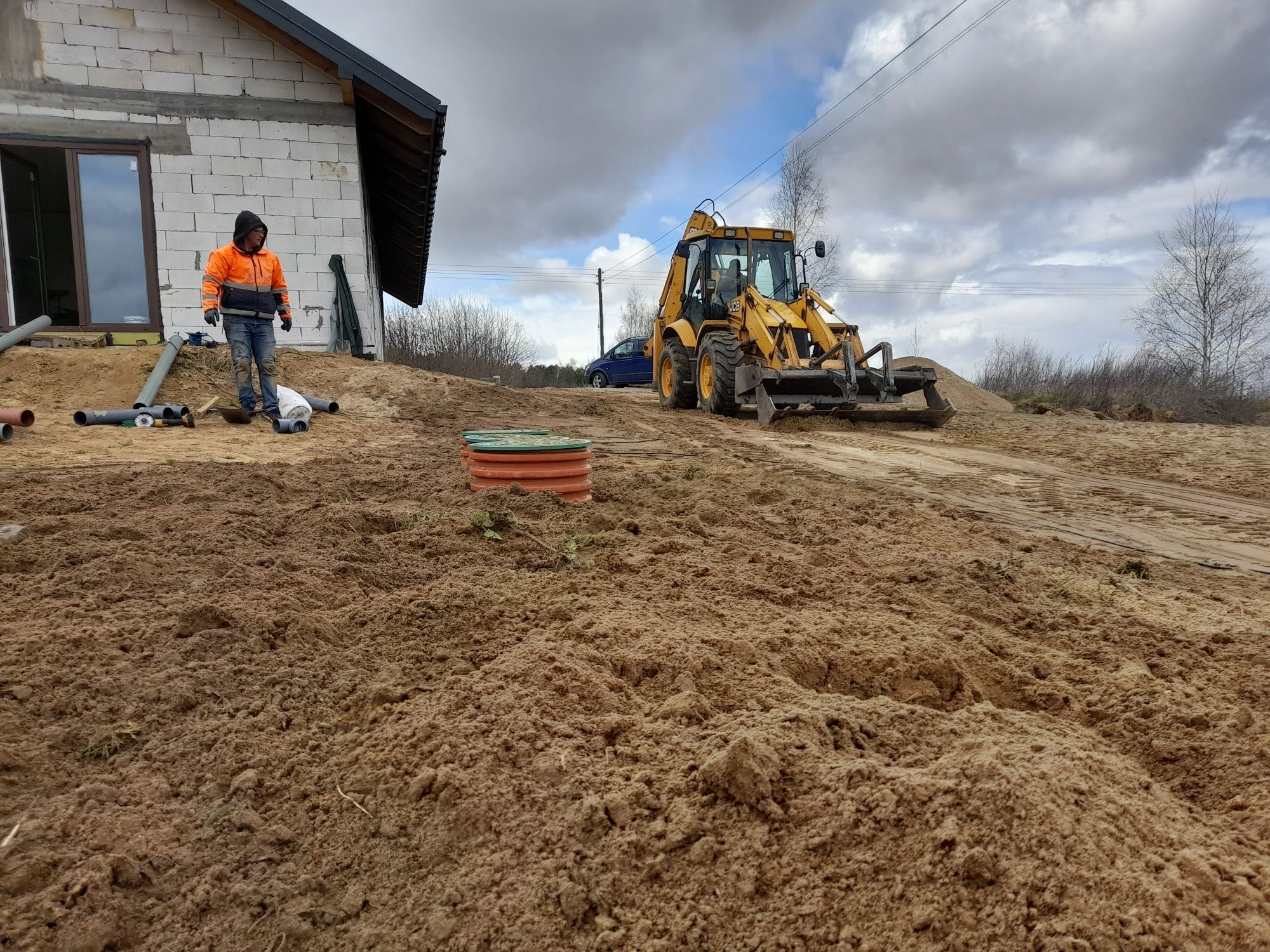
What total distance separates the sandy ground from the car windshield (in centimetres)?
894

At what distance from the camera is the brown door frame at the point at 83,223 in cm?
1040

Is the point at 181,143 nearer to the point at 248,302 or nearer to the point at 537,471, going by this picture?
the point at 248,302

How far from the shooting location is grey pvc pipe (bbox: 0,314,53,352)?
896 cm

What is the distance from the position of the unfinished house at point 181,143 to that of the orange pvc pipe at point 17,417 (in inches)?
176

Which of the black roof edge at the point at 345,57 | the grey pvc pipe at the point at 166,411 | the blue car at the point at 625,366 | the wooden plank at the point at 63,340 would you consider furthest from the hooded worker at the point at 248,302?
the blue car at the point at 625,366

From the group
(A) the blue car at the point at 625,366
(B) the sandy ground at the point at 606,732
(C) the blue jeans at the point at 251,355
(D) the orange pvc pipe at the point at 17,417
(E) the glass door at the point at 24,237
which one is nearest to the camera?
(B) the sandy ground at the point at 606,732

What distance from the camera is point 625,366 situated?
24.9 metres

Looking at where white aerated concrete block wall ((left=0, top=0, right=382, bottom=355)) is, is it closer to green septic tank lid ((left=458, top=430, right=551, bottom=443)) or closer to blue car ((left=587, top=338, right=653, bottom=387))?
green septic tank lid ((left=458, top=430, right=551, bottom=443))

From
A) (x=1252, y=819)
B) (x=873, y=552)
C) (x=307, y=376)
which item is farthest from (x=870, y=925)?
(x=307, y=376)

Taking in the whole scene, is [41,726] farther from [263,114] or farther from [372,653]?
[263,114]

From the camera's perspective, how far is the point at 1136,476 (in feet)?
25.8

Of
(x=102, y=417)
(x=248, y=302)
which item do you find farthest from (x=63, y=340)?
(x=248, y=302)

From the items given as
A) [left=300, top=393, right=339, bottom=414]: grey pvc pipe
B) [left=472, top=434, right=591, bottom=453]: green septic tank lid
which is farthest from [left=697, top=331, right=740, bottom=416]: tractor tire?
[left=472, top=434, right=591, bottom=453]: green septic tank lid

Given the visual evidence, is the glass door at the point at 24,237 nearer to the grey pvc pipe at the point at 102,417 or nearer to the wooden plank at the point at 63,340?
the wooden plank at the point at 63,340
